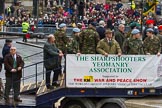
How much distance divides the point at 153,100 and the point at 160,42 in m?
1.66

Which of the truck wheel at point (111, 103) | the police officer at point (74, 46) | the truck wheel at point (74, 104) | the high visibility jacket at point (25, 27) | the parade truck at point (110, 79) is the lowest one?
the high visibility jacket at point (25, 27)

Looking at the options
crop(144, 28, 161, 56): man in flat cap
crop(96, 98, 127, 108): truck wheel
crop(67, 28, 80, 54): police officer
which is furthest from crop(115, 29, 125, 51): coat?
crop(96, 98, 127, 108): truck wheel

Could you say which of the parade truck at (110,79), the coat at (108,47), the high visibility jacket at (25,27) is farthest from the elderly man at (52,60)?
the high visibility jacket at (25,27)

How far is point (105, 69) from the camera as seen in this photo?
49.9 feet

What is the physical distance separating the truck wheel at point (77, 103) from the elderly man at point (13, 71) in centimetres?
137

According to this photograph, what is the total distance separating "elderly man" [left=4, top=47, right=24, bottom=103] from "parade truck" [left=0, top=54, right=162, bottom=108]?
1199 millimetres

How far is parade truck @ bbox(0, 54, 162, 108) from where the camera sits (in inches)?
598

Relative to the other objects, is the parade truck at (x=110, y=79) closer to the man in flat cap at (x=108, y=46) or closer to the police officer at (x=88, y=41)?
the man in flat cap at (x=108, y=46)

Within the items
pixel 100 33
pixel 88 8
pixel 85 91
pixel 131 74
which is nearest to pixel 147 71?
pixel 131 74

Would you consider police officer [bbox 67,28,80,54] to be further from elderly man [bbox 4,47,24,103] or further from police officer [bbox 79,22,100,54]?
elderly man [bbox 4,47,24,103]

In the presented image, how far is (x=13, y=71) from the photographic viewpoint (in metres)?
15.7

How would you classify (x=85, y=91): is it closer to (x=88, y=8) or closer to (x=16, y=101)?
(x=16, y=101)

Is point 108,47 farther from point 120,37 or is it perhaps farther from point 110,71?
point 120,37

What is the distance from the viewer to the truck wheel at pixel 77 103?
15.3m
